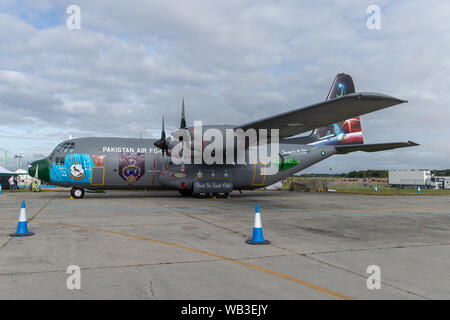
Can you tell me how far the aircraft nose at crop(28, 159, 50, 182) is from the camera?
18.7 metres

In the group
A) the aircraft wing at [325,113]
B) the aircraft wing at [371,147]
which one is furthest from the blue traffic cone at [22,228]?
the aircraft wing at [371,147]

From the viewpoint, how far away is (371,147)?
2178 centimetres

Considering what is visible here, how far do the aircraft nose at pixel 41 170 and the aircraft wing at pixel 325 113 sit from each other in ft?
38.7

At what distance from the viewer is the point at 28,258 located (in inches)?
218

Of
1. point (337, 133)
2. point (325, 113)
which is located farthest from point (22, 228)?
point (337, 133)

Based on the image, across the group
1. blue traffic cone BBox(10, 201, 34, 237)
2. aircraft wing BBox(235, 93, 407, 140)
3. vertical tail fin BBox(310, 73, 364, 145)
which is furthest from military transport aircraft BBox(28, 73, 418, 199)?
blue traffic cone BBox(10, 201, 34, 237)

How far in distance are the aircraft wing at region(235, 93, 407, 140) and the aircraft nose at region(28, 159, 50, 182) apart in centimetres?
1180

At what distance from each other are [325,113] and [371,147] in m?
10.3

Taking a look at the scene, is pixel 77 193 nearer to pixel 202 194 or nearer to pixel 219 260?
pixel 202 194

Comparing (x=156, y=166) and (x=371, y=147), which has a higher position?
(x=371, y=147)

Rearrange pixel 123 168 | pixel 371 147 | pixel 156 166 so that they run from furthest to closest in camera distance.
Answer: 1. pixel 371 147
2. pixel 156 166
3. pixel 123 168

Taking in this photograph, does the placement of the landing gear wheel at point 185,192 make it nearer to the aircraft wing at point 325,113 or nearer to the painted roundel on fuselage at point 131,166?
the painted roundel on fuselage at point 131,166
